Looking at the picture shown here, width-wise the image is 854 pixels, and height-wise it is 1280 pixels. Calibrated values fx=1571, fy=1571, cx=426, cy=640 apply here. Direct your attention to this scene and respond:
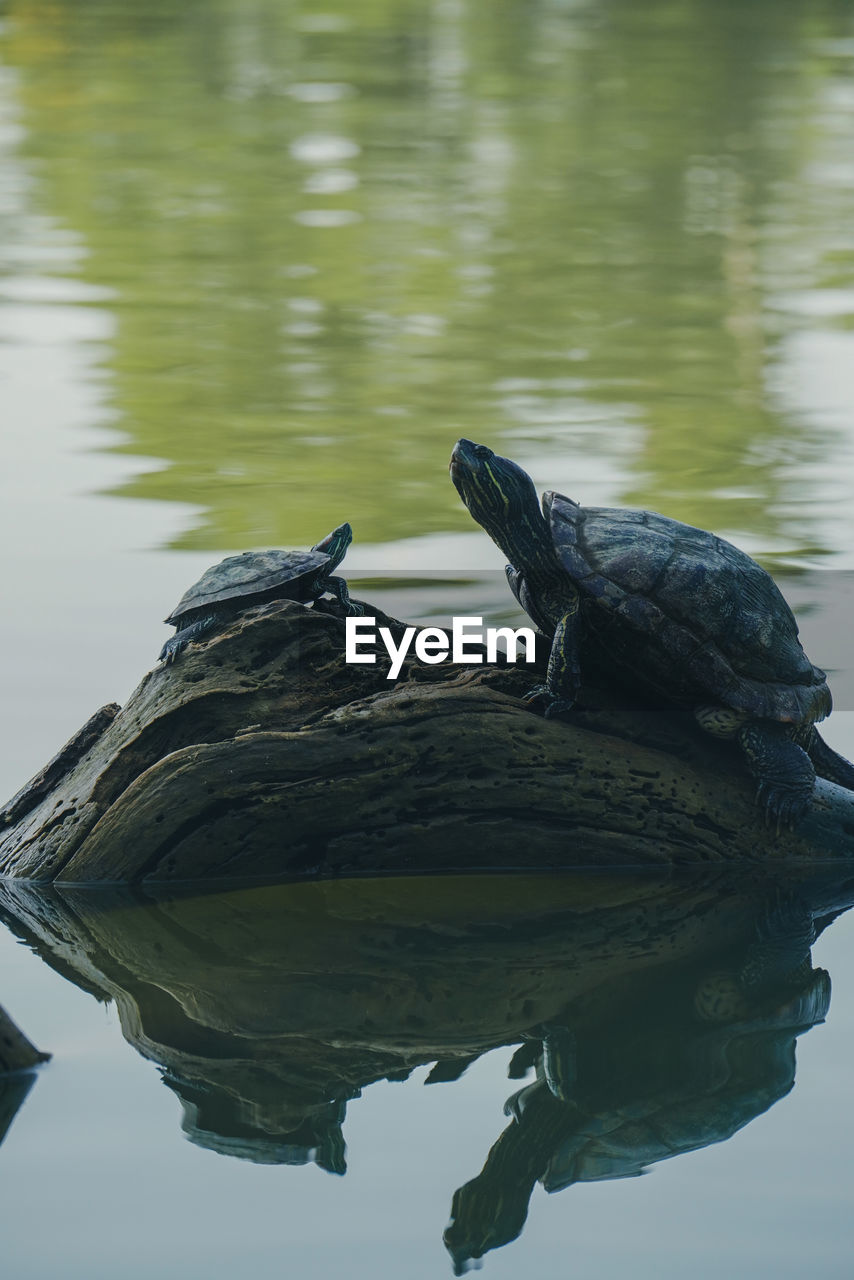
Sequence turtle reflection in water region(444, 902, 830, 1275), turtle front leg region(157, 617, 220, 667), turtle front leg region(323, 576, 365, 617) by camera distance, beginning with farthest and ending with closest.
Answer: turtle front leg region(323, 576, 365, 617) → turtle front leg region(157, 617, 220, 667) → turtle reflection in water region(444, 902, 830, 1275)

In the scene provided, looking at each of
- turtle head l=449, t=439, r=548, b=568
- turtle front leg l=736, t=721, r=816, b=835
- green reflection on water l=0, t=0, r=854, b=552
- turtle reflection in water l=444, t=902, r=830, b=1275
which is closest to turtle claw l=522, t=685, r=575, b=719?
turtle head l=449, t=439, r=548, b=568

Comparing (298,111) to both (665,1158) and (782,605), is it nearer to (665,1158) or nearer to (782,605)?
(782,605)

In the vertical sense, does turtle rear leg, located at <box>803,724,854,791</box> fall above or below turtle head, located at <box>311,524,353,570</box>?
below

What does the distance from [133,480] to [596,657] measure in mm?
3411

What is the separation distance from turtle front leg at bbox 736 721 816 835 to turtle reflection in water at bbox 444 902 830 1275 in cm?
49

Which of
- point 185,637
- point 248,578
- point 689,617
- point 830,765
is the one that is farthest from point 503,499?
point 830,765

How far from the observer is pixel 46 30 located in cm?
1731

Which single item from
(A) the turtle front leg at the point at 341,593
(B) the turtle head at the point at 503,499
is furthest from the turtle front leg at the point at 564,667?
(A) the turtle front leg at the point at 341,593

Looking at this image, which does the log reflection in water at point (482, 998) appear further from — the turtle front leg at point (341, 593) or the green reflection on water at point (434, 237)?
the green reflection on water at point (434, 237)

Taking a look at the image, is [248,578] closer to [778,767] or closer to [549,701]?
[549,701]

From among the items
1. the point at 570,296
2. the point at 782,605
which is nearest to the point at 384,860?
the point at 782,605

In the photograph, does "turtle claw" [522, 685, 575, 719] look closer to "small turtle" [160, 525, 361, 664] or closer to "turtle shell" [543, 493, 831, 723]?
"turtle shell" [543, 493, 831, 723]

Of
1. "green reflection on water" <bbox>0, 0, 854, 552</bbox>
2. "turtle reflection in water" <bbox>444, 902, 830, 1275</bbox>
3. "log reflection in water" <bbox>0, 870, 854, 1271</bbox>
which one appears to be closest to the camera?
"turtle reflection in water" <bbox>444, 902, 830, 1275</bbox>

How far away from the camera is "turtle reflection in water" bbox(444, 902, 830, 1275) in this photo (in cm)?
246
